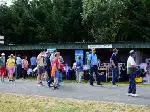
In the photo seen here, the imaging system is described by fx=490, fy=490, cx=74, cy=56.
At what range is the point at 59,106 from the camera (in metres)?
16.8

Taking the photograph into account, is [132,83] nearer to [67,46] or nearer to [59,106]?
[59,106]

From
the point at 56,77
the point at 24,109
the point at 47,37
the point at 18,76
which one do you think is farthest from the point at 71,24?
the point at 24,109

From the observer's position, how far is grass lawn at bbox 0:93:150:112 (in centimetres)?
1588

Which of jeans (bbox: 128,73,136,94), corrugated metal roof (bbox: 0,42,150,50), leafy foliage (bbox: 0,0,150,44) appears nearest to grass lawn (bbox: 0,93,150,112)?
jeans (bbox: 128,73,136,94)

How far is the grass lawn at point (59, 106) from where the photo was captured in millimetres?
15875

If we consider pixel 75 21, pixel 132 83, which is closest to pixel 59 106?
pixel 132 83

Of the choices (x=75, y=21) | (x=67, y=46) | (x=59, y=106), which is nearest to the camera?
(x=59, y=106)

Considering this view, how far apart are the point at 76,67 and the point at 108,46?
3.71 m

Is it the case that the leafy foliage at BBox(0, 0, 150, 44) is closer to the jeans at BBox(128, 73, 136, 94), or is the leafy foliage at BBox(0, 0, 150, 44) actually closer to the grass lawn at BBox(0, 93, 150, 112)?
the jeans at BBox(128, 73, 136, 94)

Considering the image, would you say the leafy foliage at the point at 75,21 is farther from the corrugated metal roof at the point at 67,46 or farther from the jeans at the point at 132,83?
the jeans at the point at 132,83

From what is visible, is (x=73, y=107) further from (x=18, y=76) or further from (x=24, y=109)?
(x=18, y=76)

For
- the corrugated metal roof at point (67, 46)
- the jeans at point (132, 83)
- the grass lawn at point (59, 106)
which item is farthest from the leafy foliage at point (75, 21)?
the grass lawn at point (59, 106)

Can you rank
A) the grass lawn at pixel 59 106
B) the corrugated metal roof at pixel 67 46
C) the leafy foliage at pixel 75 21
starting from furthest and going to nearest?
the leafy foliage at pixel 75 21 < the corrugated metal roof at pixel 67 46 < the grass lawn at pixel 59 106

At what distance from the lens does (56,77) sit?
931 inches
